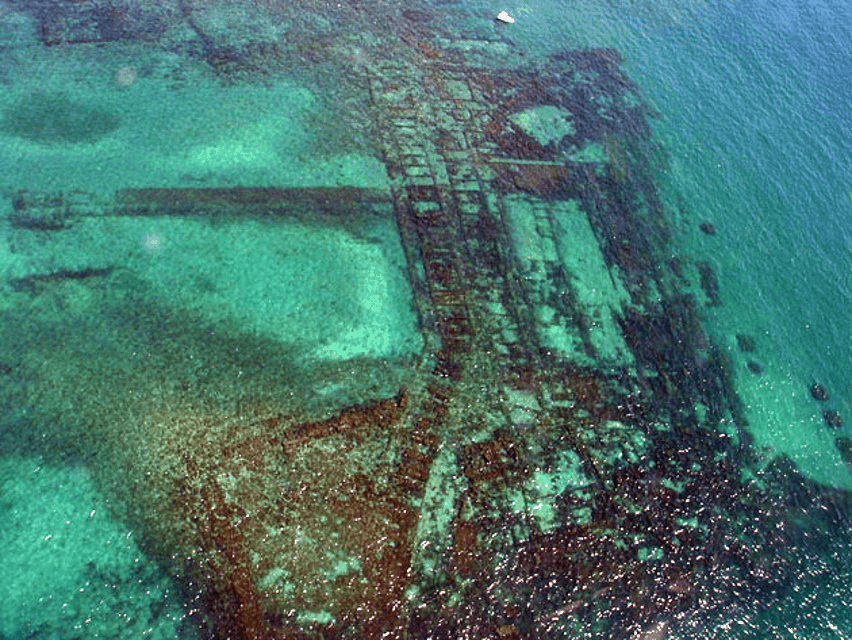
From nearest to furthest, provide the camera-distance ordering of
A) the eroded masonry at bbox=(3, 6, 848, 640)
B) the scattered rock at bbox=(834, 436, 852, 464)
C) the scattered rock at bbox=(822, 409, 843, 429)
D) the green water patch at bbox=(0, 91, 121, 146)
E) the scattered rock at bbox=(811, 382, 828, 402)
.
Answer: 1. the eroded masonry at bbox=(3, 6, 848, 640)
2. the scattered rock at bbox=(834, 436, 852, 464)
3. the scattered rock at bbox=(822, 409, 843, 429)
4. the scattered rock at bbox=(811, 382, 828, 402)
5. the green water patch at bbox=(0, 91, 121, 146)

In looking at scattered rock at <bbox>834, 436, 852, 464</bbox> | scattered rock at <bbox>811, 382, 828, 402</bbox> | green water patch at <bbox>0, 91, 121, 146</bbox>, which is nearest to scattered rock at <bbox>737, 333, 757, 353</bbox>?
scattered rock at <bbox>811, 382, 828, 402</bbox>

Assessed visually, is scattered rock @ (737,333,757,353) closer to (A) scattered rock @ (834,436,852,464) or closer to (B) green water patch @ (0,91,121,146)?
(A) scattered rock @ (834,436,852,464)

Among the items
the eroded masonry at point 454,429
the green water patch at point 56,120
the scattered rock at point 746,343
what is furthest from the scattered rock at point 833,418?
the green water patch at point 56,120

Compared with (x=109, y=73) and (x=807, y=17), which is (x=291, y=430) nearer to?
(x=109, y=73)

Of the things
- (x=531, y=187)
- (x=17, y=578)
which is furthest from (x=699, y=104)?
(x=17, y=578)

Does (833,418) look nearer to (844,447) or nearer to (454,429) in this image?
(844,447)

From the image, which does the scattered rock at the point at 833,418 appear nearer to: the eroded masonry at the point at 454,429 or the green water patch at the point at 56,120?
the eroded masonry at the point at 454,429
